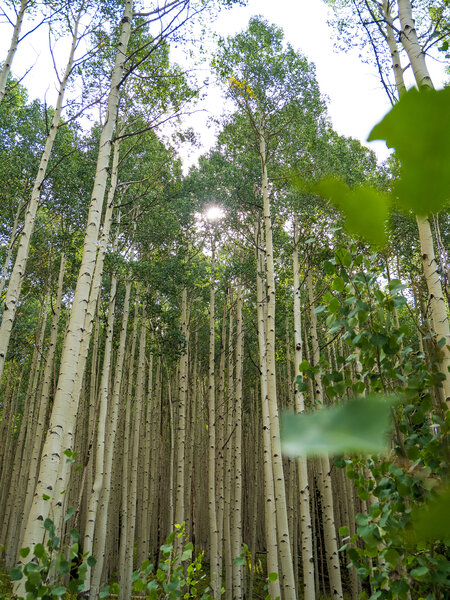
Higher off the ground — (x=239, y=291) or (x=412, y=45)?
(x=239, y=291)

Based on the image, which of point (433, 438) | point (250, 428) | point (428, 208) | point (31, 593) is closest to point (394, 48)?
point (433, 438)

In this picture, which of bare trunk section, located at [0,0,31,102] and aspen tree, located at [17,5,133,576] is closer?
aspen tree, located at [17,5,133,576]

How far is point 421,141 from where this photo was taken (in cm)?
23

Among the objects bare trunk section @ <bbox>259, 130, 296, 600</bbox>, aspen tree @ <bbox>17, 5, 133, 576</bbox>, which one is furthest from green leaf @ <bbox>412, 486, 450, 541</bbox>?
bare trunk section @ <bbox>259, 130, 296, 600</bbox>

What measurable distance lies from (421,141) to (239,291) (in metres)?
10.9

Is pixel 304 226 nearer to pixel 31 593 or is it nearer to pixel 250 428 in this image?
pixel 31 593

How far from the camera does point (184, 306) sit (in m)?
11.2

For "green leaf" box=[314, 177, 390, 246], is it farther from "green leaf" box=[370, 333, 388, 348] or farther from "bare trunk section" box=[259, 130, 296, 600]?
"bare trunk section" box=[259, 130, 296, 600]

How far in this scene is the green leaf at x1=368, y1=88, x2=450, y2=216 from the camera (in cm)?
22

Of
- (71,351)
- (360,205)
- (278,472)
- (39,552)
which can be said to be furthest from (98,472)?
(360,205)

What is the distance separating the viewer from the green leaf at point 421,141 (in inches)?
8.9

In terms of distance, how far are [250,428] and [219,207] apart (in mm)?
11581

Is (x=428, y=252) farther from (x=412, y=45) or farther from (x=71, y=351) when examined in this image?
(x=71, y=351)

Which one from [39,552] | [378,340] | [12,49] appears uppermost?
[12,49]
